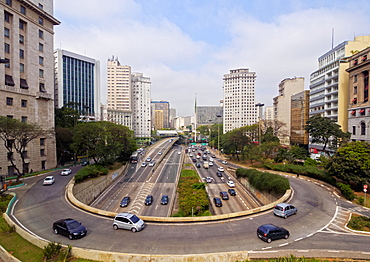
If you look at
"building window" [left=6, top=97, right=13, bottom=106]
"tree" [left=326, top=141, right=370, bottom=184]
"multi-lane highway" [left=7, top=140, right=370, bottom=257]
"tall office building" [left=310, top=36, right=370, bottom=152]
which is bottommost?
"multi-lane highway" [left=7, top=140, right=370, bottom=257]

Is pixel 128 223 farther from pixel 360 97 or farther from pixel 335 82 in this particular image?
pixel 335 82

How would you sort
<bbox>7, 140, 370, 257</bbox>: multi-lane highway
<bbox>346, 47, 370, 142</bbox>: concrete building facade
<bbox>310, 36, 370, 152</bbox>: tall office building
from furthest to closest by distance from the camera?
1. <bbox>310, 36, 370, 152</bbox>: tall office building
2. <bbox>346, 47, 370, 142</bbox>: concrete building facade
3. <bbox>7, 140, 370, 257</bbox>: multi-lane highway

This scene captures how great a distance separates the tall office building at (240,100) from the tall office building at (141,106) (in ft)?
214

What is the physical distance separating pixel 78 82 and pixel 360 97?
146619 mm

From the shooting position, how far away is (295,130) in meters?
92.2

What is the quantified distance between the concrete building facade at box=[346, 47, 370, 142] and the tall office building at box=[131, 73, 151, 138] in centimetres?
13590

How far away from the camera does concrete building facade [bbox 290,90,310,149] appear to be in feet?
282

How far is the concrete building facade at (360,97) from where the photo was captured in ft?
162

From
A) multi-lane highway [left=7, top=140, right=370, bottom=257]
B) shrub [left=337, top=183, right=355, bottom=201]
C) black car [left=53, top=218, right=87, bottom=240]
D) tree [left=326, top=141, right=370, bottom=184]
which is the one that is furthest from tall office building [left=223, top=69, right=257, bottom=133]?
black car [left=53, top=218, right=87, bottom=240]

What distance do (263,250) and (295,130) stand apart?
87.6 m

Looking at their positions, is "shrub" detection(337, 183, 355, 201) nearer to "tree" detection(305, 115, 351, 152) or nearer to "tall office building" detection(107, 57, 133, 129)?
"tree" detection(305, 115, 351, 152)

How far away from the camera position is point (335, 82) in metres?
66.6

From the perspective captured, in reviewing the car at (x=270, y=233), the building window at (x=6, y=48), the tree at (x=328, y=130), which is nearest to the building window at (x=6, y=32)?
the building window at (x=6, y=48)

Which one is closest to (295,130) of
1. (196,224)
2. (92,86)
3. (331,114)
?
(331,114)
